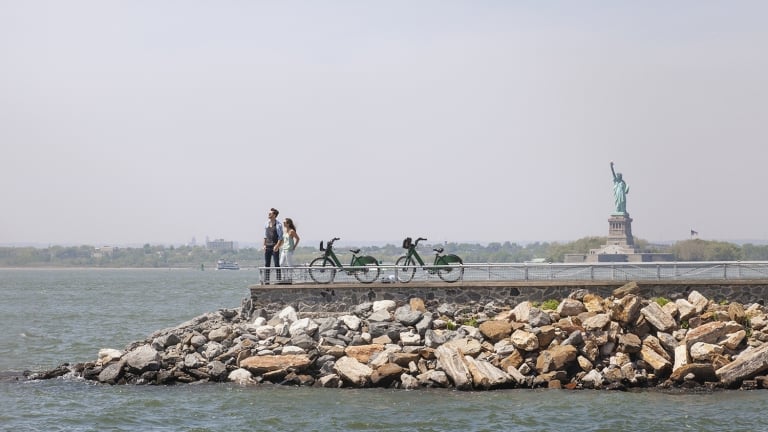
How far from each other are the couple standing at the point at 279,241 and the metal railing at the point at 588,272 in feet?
1.13

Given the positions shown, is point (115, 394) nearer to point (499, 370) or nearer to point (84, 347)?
point (499, 370)

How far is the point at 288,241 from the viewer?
29.2m

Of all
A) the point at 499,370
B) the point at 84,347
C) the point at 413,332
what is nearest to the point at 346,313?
the point at 413,332

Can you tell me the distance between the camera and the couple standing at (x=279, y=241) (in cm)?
2922

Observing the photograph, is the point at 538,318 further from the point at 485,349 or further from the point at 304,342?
the point at 304,342

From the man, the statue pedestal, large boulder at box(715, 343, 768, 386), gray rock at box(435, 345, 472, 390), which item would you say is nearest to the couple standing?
the man

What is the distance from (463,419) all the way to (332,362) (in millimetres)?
4880

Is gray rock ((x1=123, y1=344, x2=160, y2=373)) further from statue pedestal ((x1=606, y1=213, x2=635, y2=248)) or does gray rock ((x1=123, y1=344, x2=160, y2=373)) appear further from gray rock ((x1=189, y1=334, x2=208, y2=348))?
statue pedestal ((x1=606, y1=213, x2=635, y2=248))

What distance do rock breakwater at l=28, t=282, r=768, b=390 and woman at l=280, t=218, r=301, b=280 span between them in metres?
2.22

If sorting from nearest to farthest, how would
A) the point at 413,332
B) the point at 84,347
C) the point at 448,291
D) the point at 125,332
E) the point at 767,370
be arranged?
the point at 767,370 → the point at 413,332 → the point at 448,291 → the point at 84,347 → the point at 125,332

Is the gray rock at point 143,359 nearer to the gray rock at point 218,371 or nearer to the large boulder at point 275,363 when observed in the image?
the gray rock at point 218,371

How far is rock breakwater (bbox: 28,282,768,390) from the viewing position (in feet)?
78.4

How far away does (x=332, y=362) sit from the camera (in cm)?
2512

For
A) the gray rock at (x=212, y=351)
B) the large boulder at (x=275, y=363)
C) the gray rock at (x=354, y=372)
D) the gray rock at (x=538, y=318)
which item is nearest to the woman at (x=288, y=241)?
the gray rock at (x=212, y=351)
